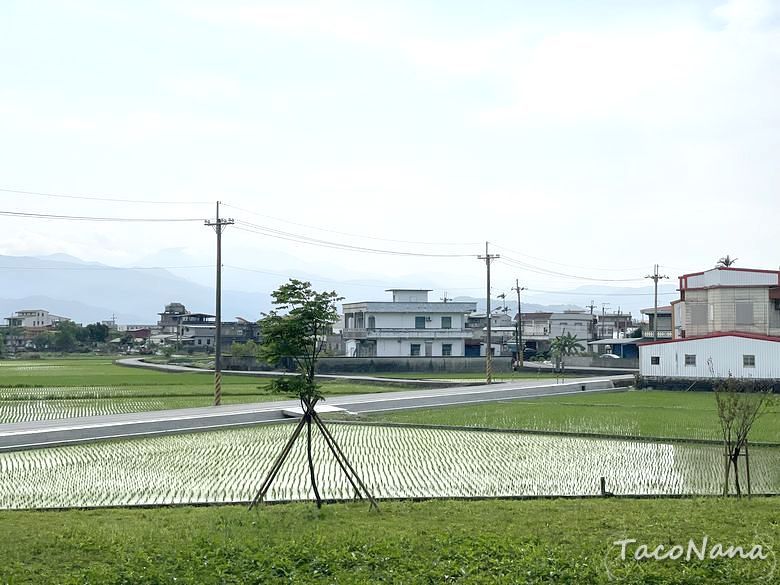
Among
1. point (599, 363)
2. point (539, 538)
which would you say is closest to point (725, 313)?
point (599, 363)

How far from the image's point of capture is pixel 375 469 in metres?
18.5

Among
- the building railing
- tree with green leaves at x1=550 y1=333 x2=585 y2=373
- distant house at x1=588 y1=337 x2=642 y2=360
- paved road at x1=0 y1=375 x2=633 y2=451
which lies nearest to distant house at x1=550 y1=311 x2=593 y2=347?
distant house at x1=588 y1=337 x2=642 y2=360

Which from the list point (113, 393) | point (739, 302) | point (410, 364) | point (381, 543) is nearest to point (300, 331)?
point (381, 543)

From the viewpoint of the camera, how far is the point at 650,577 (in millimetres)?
10164

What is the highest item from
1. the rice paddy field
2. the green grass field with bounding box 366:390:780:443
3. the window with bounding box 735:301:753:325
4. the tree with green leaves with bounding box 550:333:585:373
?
the window with bounding box 735:301:753:325

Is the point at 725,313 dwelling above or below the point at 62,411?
above

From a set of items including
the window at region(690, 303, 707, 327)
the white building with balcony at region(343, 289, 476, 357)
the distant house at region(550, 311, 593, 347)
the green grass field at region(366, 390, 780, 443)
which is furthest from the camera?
the distant house at region(550, 311, 593, 347)

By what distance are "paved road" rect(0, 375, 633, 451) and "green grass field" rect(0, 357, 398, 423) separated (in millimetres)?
1710

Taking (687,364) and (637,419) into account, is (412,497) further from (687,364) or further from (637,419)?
(687,364)

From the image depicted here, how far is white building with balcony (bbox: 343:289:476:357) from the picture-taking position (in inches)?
2778

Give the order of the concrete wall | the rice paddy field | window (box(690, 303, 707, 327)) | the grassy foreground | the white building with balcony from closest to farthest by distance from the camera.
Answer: the grassy foreground
the rice paddy field
window (box(690, 303, 707, 327))
the concrete wall
the white building with balcony

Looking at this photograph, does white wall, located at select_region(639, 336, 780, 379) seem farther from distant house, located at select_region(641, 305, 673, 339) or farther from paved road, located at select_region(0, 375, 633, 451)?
distant house, located at select_region(641, 305, 673, 339)

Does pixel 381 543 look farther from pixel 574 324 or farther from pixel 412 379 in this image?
pixel 574 324

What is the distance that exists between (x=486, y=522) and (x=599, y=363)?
197 ft
